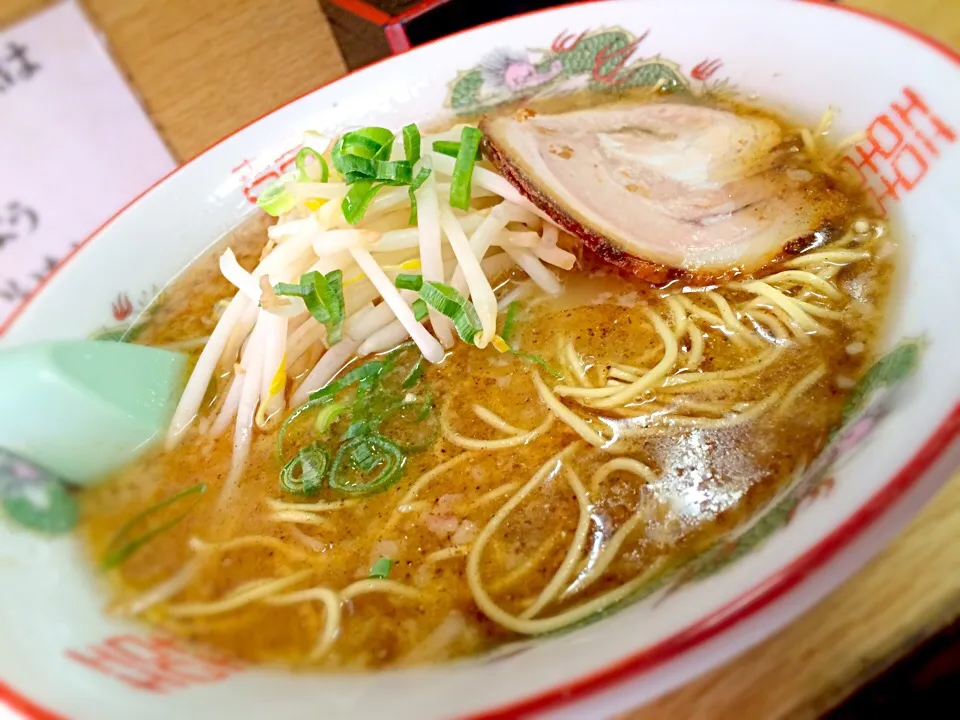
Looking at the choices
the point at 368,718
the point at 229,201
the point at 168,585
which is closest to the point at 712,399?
the point at 368,718

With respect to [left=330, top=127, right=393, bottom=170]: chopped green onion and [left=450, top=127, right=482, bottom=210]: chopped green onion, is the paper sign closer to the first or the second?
[left=330, top=127, right=393, bottom=170]: chopped green onion

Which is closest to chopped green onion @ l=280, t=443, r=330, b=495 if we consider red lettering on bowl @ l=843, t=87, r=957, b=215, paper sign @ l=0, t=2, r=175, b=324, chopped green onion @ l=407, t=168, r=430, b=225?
chopped green onion @ l=407, t=168, r=430, b=225

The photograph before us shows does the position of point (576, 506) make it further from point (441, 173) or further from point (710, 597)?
point (441, 173)

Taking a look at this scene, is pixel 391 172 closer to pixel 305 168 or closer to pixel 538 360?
pixel 305 168

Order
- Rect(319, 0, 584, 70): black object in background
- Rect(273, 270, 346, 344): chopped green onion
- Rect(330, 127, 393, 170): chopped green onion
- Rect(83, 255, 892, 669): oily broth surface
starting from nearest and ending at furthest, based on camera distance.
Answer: Rect(83, 255, 892, 669): oily broth surface
Rect(273, 270, 346, 344): chopped green onion
Rect(330, 127, 393, 170): chopped green onion
Rect(319, 0, 584, 70): black object in background

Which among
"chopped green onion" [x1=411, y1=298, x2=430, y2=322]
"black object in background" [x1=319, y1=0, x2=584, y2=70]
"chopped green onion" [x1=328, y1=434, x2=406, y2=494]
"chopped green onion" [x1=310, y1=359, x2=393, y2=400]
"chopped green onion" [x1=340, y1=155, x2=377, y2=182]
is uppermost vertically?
"black object in background" [x1=319, y1=0, x2=584, y2=70]

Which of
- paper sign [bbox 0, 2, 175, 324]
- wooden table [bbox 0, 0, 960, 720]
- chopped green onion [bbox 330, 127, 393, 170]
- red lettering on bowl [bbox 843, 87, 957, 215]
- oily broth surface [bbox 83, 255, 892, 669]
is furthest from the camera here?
paper sign [bbox 0, 2, 175, 324]
